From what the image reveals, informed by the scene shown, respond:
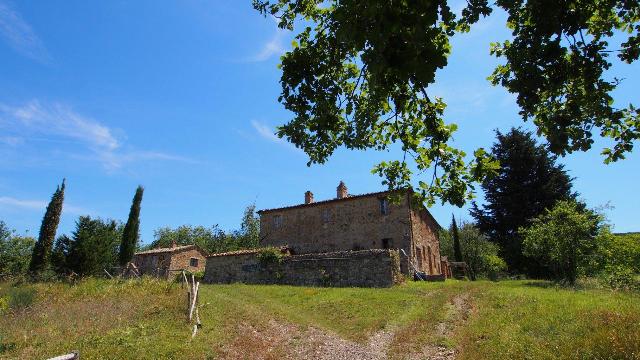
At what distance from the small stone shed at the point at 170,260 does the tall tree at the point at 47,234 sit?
10.8 metres

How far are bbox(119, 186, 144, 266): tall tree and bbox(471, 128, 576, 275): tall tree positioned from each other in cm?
3617

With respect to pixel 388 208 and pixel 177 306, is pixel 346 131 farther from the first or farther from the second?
pixel 388 208

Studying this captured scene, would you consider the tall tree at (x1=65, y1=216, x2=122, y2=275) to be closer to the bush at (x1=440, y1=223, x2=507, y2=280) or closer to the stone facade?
the stone facade

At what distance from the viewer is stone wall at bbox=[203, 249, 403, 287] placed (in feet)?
76.6

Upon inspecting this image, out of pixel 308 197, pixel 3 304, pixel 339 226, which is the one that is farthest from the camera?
pixel 308 197

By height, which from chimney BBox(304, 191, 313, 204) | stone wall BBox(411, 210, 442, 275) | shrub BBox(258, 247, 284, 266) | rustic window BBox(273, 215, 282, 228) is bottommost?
shrub BBox(258, 247, 284, 266)

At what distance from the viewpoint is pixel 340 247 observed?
3284 cm

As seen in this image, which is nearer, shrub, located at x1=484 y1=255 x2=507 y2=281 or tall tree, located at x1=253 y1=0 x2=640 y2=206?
tall tree, located at x1=253 y1=0 x2=640 y2=206

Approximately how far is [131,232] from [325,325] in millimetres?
34972

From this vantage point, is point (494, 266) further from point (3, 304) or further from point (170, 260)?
point (3, 304)

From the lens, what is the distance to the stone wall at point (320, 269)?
23.4m

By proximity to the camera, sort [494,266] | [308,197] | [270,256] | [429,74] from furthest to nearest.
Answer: [494,266] → [308,197] → [270,256] → [429,74]

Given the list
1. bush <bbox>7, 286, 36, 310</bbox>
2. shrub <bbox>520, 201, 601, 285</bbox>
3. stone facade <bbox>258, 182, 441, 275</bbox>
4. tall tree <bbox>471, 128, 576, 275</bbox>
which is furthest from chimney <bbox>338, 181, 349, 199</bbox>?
bush <bbox>7, 286, 36, 310</bbox>

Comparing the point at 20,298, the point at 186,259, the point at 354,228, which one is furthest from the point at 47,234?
the point at 354,228
